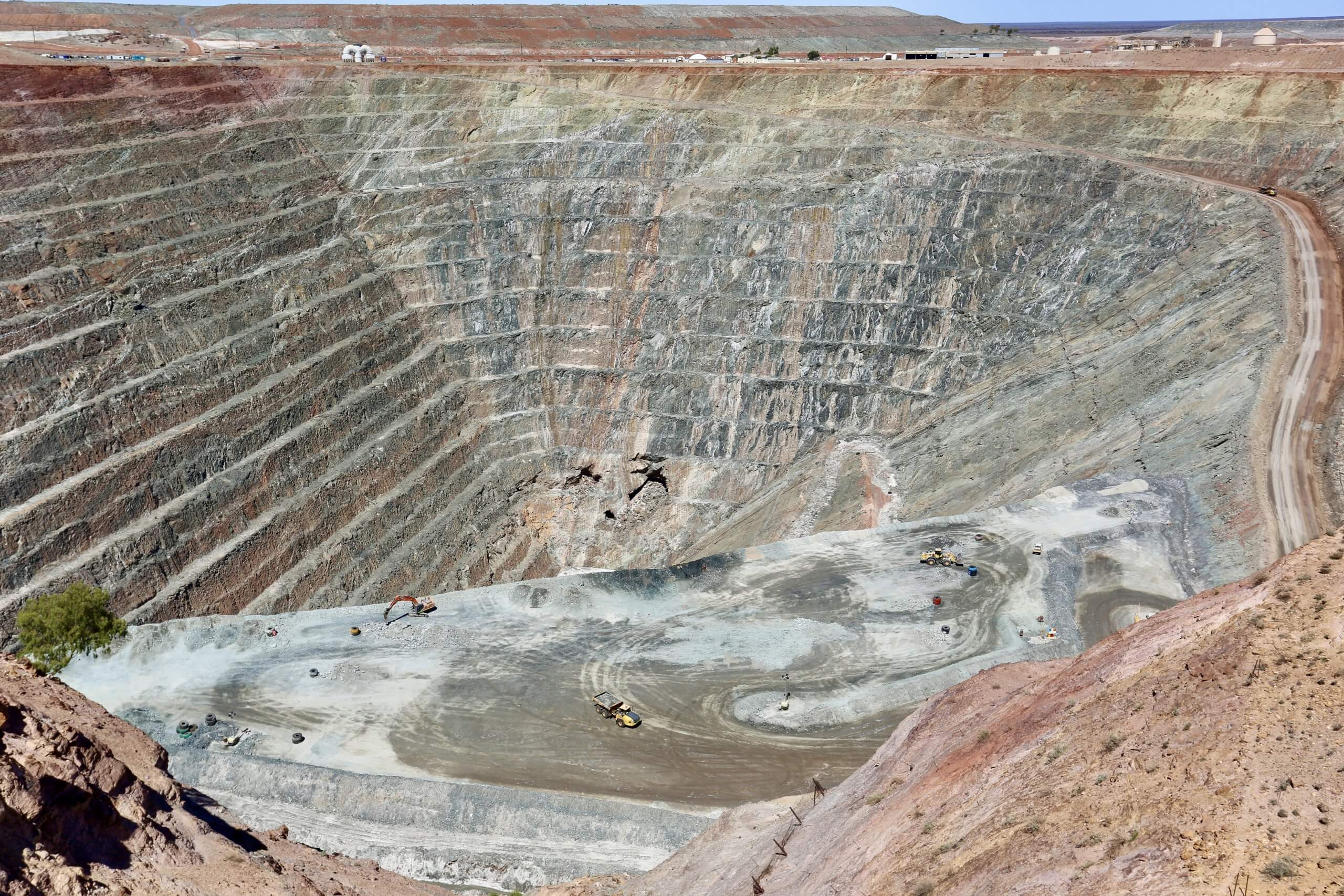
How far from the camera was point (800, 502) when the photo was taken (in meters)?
48.2

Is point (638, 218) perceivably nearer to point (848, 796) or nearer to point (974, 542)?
point (974, 542)

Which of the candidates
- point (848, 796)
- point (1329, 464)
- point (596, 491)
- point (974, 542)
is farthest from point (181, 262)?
point (1329, 464)

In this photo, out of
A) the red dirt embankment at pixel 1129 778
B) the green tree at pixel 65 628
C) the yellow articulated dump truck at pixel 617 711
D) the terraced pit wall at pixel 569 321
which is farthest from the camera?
the terraced pit wall at pixel 569 321

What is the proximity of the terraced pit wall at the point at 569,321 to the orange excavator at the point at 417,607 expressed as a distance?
35.4 feet

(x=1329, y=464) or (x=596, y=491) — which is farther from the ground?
(x=1329, y=464)

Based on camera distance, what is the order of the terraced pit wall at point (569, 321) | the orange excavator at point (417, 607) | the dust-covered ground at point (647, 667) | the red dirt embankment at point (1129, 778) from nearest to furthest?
the red dirt embankment at point (1129, 778)
the dust-covered ground at point (647, 667)
the orange excavator at point (417, 607)
the terraced pit wall at point (569, 321)

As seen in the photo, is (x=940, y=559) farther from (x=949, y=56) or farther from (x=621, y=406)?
(x=949, y=56)

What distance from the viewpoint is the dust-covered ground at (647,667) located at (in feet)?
92.5

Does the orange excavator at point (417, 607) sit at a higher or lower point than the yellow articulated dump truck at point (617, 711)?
higher

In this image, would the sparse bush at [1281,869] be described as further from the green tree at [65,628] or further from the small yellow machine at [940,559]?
the green tree at [65,628]

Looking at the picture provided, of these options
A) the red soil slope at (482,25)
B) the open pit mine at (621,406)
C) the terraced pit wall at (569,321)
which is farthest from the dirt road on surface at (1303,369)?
the red soil slope at (482,25)

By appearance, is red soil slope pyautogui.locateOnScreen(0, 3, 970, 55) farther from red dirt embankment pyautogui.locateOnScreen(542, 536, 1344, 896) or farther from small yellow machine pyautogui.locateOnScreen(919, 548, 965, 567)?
red dirt embankment pyautogui.locateOnScreen(542, 536, 1344, 896)

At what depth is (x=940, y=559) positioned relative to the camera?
36.1 m

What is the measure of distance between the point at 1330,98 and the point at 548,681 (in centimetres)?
4687
